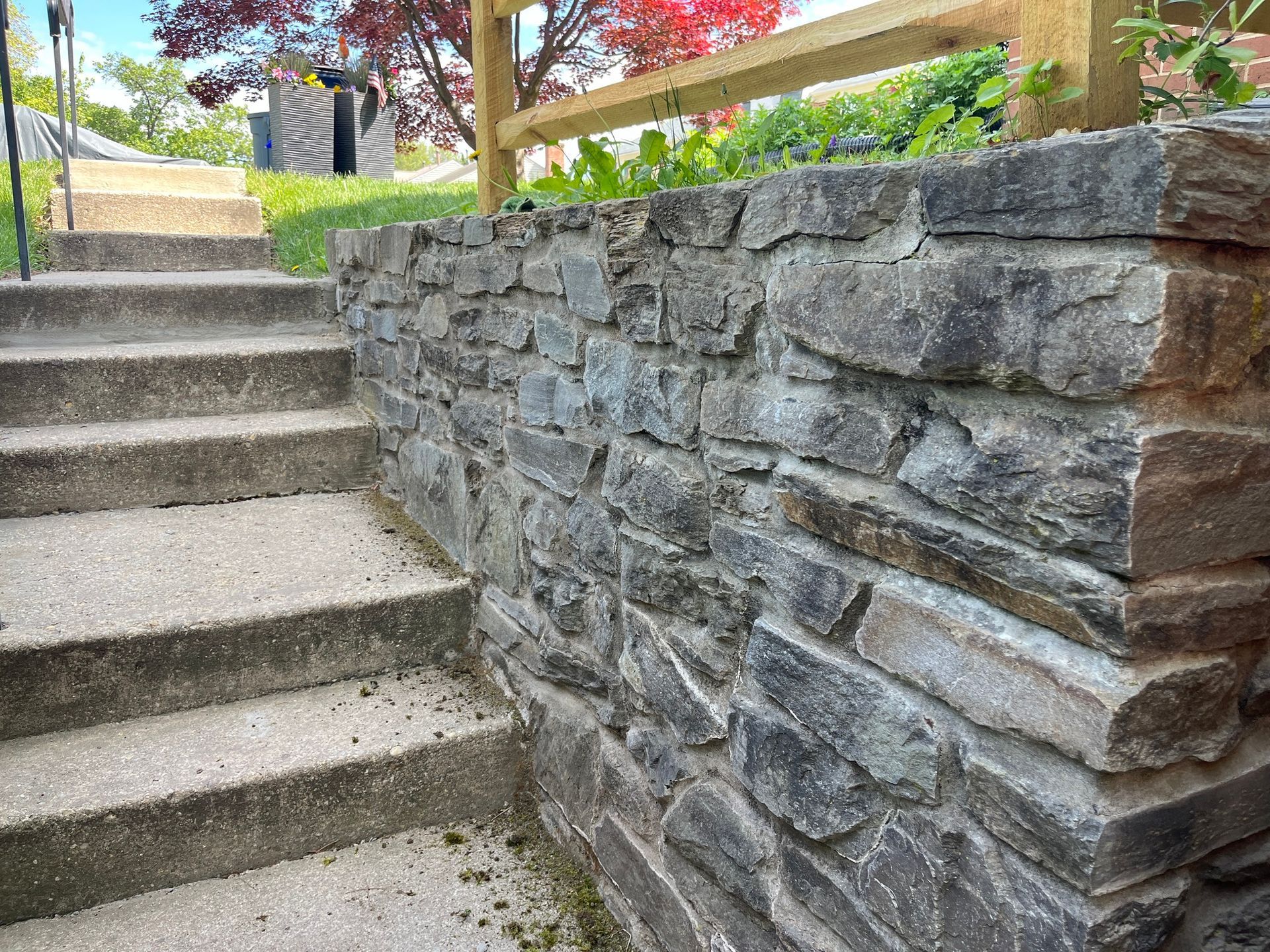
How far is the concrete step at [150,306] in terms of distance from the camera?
10.5 feet

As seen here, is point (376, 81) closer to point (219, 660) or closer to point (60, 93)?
point (60, 93)

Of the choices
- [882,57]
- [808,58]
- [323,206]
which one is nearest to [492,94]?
[808,58]

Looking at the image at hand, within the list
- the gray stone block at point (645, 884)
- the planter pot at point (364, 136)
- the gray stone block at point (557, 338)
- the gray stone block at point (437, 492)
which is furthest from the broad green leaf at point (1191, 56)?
the planter pot at point (364, 136)

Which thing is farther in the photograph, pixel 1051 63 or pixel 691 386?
pixel 691 386

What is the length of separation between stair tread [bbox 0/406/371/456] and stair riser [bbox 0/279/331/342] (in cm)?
61

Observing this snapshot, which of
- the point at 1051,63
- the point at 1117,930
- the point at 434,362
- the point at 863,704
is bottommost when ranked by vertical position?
the point at 1117,930

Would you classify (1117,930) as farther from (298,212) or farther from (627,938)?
(298,212)

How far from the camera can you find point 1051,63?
40.7 inches

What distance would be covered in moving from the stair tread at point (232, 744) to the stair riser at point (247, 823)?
2 centimetres

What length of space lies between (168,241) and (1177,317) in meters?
4.30

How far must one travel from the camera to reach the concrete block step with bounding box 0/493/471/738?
1.97 meters

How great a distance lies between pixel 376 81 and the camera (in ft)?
21.8

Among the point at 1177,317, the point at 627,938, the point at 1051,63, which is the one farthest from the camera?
the point at 627,938

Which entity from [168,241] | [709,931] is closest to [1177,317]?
[709,931]
